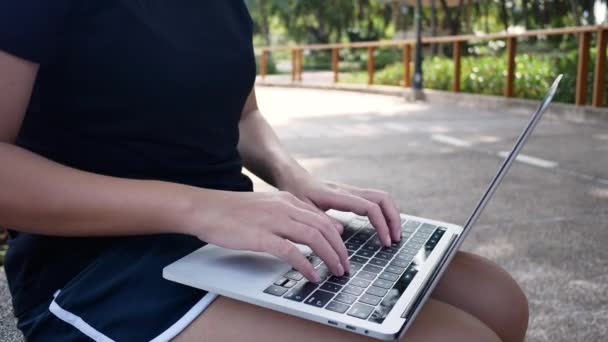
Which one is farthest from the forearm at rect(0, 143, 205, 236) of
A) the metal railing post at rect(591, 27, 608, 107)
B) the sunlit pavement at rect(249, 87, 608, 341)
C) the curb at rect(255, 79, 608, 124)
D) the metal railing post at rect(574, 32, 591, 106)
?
the metal railing post at rect(574, 32, 591, 106)

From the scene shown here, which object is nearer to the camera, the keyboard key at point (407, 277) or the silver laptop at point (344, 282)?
the silver laptop at point (344, 282)

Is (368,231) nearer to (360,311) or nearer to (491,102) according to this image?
(360,311)

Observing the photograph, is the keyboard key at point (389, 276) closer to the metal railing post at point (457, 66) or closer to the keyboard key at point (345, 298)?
the keyboard key at point (345, 298)

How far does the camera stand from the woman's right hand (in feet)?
2.99

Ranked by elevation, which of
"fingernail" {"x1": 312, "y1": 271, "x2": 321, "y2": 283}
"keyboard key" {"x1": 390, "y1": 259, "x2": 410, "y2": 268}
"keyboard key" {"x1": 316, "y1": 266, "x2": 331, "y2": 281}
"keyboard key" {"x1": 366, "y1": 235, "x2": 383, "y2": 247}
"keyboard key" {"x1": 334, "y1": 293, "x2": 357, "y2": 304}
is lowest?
"keyboard key" {"x1": 390, "y1": 259, "x2": 410, "y2": 268}

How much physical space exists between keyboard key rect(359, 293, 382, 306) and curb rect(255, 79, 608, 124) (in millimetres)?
7617

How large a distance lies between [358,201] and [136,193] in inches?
16.4

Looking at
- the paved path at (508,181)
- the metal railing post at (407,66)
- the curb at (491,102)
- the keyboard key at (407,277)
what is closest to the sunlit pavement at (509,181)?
the paved path at (508,181)

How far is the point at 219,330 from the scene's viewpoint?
2.96 ft

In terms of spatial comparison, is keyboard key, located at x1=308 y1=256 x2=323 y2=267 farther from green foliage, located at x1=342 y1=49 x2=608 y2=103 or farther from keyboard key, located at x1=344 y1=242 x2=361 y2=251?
green foliage, located at x1=342 y1=49 x2=608 y2=103

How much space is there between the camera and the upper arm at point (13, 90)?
90 cm

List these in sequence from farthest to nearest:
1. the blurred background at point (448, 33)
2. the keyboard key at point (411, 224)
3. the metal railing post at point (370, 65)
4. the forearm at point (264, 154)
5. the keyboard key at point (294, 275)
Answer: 1. the metal railing post at point (370, 65)
2. the blurred background at point (448, 33)
3. the forearm at point (264, 154)
4. the keyboard key at point (411, 224)
5. the keyboard key at point (294, 275)

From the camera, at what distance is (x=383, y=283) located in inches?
38.2

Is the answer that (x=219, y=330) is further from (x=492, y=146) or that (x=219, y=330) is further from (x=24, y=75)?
(x=492, y=146)
